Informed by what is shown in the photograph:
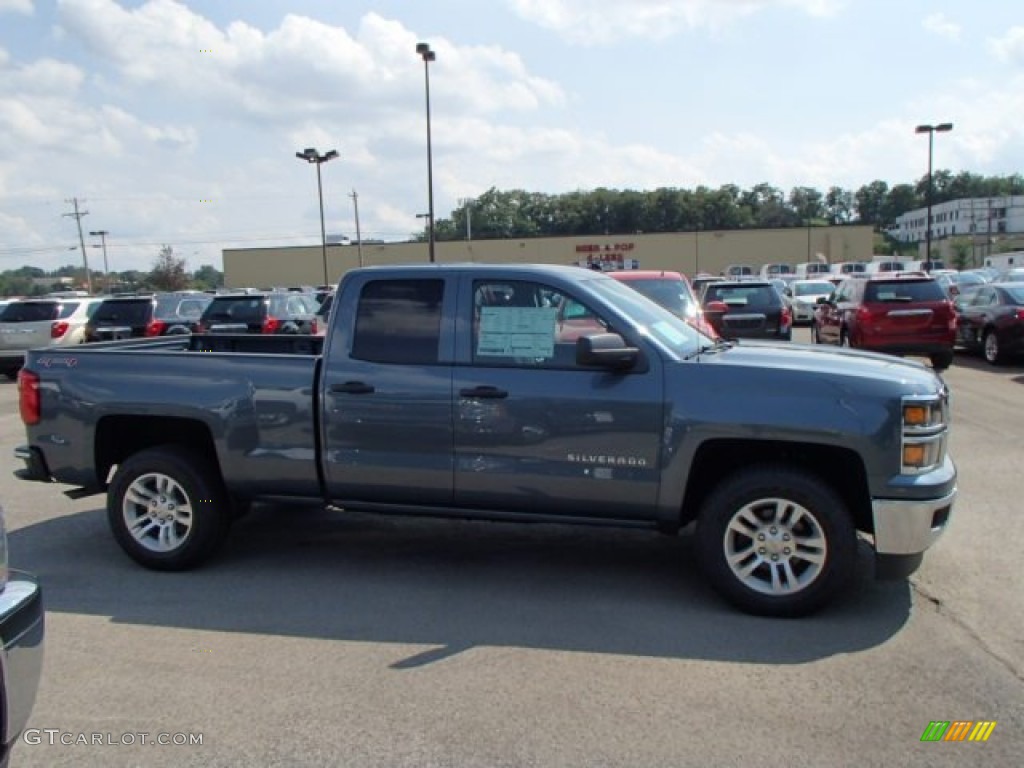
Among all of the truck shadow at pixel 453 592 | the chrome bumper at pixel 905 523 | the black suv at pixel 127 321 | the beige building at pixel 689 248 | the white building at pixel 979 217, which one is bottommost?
the truck shadow at pixel 453 592

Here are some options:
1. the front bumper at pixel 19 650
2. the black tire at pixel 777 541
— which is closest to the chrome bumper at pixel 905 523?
the black tire at pixel 777 541

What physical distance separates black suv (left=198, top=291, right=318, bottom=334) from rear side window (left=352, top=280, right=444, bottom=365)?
1317 centimetres

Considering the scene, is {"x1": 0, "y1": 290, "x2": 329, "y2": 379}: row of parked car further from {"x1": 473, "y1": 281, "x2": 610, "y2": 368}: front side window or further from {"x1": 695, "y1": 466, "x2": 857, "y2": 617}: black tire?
{"x1": 695, "y1": 466, "x2": 857, "y2": 617}: black tire

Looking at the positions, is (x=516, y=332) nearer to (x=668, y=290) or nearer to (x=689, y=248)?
(x=668, y=290)

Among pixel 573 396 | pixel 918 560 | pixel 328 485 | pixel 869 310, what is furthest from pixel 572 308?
pixel 869 310

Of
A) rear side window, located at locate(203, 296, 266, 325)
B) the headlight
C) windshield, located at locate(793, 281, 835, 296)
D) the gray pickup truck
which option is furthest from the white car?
the headlight

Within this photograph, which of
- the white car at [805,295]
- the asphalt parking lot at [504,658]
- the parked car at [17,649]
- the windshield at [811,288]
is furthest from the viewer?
the windshield at [811,288]

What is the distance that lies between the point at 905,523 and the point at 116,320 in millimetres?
18103

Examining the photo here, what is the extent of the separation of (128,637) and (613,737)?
261cm

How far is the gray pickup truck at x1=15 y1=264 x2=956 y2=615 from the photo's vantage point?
4.38m

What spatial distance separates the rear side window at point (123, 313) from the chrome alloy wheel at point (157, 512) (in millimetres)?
14622

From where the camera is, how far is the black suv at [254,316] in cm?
1812

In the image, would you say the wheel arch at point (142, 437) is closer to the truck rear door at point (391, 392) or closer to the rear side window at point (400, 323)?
the truck rear door at point (391, 392)

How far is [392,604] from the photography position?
477 centimetres
